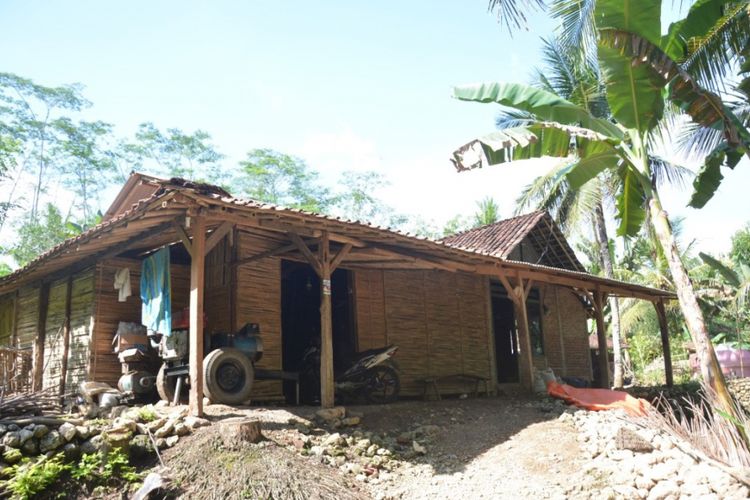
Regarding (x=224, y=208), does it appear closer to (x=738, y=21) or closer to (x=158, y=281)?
(x=158, y=281)

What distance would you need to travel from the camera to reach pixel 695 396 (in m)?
13.8

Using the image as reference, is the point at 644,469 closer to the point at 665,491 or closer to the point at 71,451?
the point at 665,491

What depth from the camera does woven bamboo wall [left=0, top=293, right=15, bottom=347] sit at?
39.3 ft

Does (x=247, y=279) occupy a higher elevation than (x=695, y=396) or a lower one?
higher

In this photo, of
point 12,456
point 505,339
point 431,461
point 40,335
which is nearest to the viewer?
point 12,456

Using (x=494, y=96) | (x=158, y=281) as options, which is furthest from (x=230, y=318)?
(x=494, y=96)

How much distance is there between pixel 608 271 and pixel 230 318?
13.1m

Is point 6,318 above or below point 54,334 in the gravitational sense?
above

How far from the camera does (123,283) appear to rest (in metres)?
8.99

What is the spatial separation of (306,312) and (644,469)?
671 cm

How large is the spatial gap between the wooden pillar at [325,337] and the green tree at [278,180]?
74.1ft

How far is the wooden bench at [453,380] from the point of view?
424 inches

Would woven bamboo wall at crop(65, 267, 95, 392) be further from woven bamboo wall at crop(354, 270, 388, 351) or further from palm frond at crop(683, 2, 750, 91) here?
palm frond at crop(683, 2, 750, 91)

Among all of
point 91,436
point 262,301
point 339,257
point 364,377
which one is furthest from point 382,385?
point 91,436
